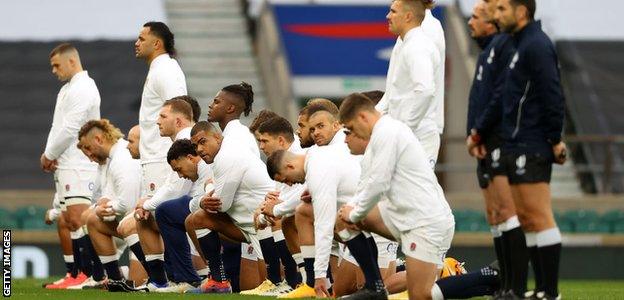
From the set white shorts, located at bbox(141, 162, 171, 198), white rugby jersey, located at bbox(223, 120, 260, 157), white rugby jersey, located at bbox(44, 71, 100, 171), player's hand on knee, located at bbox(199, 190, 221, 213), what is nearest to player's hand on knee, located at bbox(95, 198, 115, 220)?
white shorts, located at bbox(141, 162, 171, 198)

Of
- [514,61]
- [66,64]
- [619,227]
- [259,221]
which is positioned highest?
[66,64]

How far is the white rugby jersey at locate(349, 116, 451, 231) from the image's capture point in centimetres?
878

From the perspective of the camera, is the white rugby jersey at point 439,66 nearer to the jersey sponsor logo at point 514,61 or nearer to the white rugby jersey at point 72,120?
the jersey sponsor logo at point 514,61

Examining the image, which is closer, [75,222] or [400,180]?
[400,180]

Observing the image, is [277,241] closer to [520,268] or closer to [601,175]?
[520,268]

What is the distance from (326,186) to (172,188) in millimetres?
2215

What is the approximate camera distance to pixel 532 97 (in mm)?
8438

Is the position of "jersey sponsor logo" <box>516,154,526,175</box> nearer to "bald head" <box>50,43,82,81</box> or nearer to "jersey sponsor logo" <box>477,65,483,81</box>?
"jersey sponsor logo" <box>477,65,483,81</box>

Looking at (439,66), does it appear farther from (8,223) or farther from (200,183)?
(8,223)

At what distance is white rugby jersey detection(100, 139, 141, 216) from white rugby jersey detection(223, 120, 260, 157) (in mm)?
1120

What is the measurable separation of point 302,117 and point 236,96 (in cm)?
99

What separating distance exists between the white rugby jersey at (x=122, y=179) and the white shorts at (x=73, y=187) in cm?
66

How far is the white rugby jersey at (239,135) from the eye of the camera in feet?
37.3

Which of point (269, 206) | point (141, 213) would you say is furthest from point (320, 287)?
point (141, 213)
